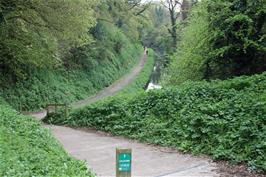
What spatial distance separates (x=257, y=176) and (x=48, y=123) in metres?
13.5

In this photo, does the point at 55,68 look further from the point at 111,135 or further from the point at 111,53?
the point at 111,135

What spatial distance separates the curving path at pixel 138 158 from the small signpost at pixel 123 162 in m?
2.97

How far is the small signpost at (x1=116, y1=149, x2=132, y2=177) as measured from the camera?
15.9 feet

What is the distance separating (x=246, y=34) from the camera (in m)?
14.5

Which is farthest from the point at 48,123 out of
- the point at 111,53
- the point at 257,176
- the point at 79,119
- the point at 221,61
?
the point at 111,53

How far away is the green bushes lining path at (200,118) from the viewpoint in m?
9.30

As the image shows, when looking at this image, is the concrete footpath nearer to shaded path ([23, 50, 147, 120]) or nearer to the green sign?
the green sign

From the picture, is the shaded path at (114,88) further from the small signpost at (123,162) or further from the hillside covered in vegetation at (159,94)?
the small signpost at (123,162)

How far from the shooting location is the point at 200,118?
10930 mm

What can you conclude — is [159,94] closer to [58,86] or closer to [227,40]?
[227,40]

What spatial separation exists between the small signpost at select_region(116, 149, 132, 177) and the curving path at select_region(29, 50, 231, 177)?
2969mm

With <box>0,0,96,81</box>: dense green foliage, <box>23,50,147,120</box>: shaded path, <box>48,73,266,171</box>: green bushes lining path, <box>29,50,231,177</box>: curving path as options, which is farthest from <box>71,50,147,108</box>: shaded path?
<box>29,50,231,177</box>: curving path

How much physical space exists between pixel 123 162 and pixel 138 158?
4832 mm

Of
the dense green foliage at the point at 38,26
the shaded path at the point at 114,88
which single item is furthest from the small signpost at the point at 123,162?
the shaded path at the point at 114,88
